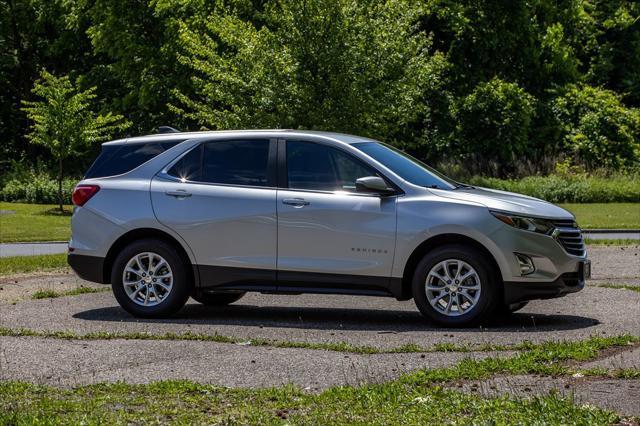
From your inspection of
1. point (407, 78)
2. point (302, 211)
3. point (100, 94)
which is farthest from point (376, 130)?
point (100, 94)

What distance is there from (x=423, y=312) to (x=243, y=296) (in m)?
3.45

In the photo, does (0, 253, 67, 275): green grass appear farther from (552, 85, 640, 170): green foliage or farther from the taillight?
(552, 85, 640, 170): green foliage

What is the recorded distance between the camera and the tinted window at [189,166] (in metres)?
11.9

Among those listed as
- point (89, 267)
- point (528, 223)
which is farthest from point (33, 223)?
point (528, 223)

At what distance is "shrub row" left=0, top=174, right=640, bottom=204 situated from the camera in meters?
35.8

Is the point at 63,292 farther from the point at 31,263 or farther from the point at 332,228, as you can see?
the point at 332,228

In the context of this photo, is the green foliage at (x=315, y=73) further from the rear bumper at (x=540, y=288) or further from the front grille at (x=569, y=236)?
the rear bumper at (x=540, y=288)

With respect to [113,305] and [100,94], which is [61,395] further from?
[100,94]

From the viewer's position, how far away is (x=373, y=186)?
36.0 ft

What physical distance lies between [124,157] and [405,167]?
111 inches

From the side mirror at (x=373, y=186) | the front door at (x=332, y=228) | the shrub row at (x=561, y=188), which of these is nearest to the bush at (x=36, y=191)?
the shrub row at (x=561, y=188)

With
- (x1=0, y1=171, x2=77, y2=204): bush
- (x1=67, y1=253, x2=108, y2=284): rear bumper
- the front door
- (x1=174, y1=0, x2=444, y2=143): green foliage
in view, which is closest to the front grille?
the front door

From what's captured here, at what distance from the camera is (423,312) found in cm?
1092

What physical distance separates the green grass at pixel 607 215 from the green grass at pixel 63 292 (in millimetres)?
14305
